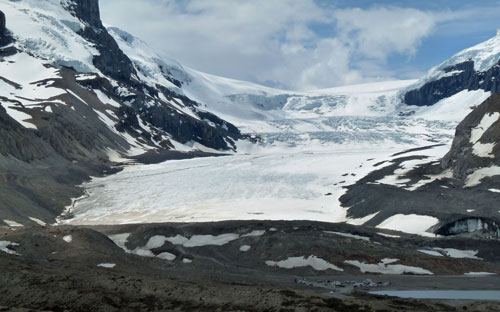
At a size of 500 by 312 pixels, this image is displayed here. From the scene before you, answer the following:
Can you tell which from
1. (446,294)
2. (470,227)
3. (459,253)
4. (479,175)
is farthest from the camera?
(479,175)

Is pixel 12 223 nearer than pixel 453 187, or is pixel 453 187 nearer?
A: pixel 12 223

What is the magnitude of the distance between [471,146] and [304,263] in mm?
68963

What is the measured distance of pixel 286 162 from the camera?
180 meters

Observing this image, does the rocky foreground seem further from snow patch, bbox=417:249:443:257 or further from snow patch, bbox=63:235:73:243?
snow patch, bbox=417:249:443:257

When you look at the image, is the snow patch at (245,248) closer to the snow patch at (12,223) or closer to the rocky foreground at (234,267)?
the rocky foreground at (234,267)

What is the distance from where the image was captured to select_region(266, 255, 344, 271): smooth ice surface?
2477 inches

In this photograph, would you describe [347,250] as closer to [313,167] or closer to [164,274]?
[164,274]

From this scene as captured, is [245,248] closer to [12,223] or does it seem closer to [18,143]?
[12,223]

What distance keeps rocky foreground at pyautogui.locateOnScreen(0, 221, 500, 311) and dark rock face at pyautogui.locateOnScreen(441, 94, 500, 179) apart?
3934 cm

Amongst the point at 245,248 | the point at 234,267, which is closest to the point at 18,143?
the point at 245,248

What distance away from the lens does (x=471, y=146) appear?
120438 mm

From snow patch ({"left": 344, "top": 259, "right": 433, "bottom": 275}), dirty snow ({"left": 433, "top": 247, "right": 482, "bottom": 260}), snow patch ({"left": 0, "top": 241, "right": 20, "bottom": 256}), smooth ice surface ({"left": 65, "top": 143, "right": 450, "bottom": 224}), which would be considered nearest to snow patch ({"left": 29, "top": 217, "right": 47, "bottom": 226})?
smooth ice surface ({"left": 65, "top": 143, "right": 450, "bottom": 224})

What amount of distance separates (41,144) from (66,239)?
107854mm

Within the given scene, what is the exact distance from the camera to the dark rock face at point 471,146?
112 m
